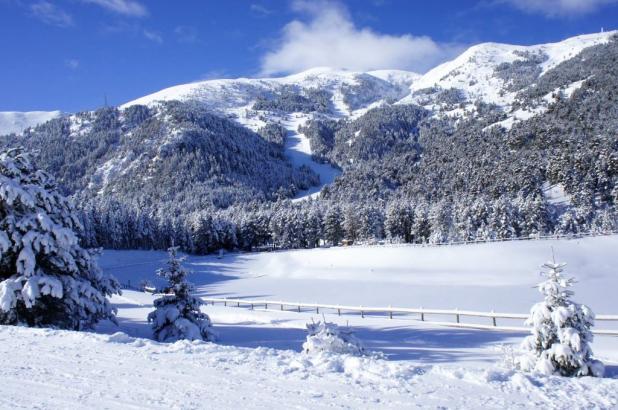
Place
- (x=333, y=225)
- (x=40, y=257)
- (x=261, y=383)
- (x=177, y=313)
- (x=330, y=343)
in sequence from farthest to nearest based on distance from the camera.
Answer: (x=333, y=225) < (x=177, y=313) < (x=40, y=257) < (x=330, y=343) < (x=261, y=383)

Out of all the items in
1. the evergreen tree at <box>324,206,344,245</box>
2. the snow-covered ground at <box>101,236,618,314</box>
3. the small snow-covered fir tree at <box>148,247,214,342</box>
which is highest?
the evergreen tree at <box>324,206,344,245</box>

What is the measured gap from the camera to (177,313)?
17.0 meters

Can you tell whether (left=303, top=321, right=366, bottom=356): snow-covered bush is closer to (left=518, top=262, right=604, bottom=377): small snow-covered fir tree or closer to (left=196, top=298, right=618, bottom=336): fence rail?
(left=518, top=262, right=604, bottom=377): small snow-covered fir tree

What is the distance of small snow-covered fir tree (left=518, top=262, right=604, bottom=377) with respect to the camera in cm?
1002

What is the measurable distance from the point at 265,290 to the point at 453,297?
2079 centimetres

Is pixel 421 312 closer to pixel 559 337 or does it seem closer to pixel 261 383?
pixel 559 337

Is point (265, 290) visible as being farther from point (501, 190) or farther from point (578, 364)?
point (501, 190)

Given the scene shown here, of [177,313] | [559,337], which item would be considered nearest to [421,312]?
[177,313]

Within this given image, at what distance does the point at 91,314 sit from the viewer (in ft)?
54.3

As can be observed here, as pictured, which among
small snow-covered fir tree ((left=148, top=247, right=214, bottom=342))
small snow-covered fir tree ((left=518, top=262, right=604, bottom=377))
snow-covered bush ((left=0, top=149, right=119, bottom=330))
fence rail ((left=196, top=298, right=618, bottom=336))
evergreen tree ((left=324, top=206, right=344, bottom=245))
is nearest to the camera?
small snow-covered fir tree ((left=518, top=262, right=604, bottom=377))

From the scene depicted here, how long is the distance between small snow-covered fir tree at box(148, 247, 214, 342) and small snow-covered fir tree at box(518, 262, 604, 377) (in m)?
11.0

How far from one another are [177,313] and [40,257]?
5.12 metres

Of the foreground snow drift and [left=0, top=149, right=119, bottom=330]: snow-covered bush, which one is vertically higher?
[left=0, top=149, right=119, bottom=330]: snow-covered bush

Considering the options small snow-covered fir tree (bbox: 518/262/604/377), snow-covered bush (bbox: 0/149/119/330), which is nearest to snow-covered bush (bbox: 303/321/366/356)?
small snow-covered fir tree (bbox: 518/262/604/377)
